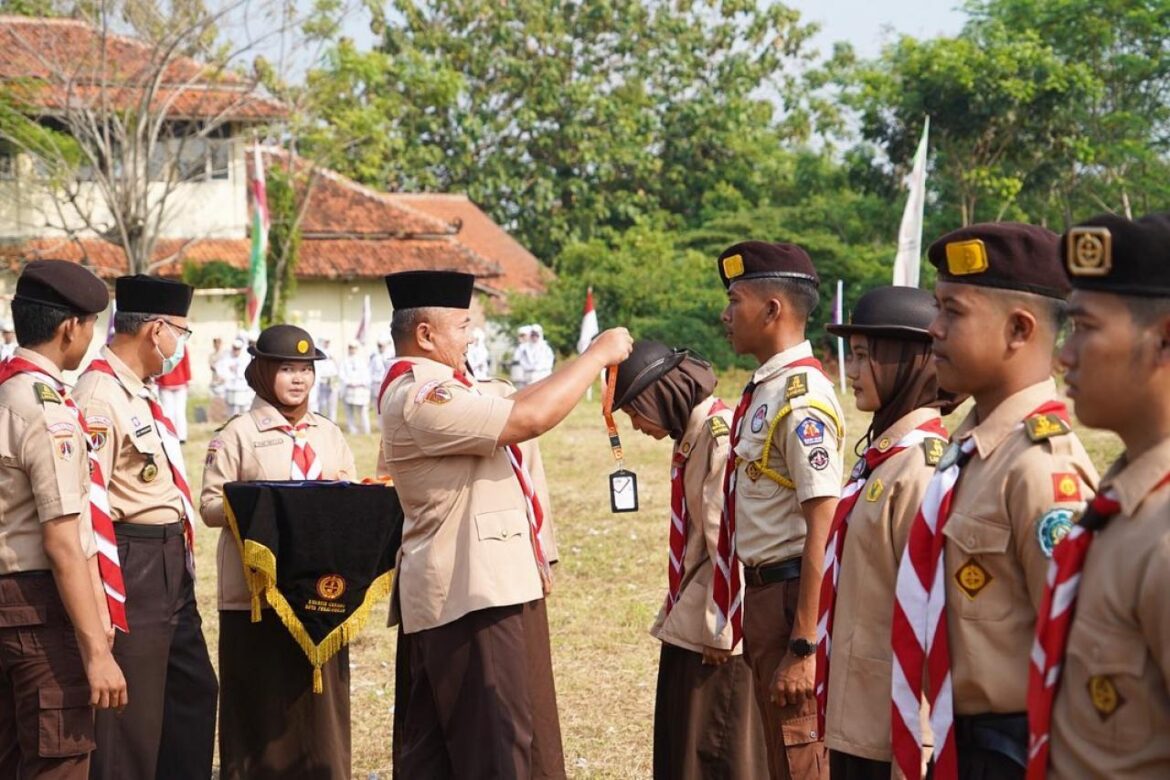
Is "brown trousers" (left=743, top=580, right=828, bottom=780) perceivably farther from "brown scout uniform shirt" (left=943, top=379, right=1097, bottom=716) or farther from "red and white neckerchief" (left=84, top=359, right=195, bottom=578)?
"red and white neckerchief" (left=84, top=359, right=195, bottom=578)

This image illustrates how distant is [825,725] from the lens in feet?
11.2

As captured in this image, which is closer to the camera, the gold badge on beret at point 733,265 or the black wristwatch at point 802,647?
the black wristwatch at point 802,647

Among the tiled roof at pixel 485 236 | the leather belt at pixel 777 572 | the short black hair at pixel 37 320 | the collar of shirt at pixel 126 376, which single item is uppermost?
the tiled roof at pixel 485 236

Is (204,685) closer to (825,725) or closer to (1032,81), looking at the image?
(825,725)

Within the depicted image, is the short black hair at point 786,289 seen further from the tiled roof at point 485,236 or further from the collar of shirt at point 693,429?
the tiled roof at point 485,236

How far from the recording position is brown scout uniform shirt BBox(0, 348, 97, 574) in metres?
4.36

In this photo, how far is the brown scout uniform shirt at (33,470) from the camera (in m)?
4.36

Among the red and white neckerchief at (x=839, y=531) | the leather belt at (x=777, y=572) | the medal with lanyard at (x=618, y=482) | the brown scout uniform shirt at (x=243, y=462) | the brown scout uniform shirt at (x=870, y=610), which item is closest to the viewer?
the brown scout uniform shirt at (x=870, y=610)

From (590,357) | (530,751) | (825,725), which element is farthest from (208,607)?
(825,725)

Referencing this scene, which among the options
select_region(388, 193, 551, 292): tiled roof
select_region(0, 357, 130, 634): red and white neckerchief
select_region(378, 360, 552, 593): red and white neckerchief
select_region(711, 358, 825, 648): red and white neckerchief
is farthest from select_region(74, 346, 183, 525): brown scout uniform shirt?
select_region(388, 193, 551, 292): tiled roof

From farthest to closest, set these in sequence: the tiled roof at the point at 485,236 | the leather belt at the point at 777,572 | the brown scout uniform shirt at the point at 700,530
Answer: the tiled roof at the point at 485,236 < the brown scout uniform shirt at the point at 700,530 < the leather belt at the point at 777,572

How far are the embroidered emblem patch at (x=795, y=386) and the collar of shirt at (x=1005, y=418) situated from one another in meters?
1.40

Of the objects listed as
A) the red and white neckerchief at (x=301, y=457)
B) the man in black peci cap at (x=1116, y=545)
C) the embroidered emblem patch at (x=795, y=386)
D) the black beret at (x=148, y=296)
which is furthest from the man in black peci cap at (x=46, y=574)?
the man in black peci cap at (x=1116, y=545)

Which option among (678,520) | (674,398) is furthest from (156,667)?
(674,398)
